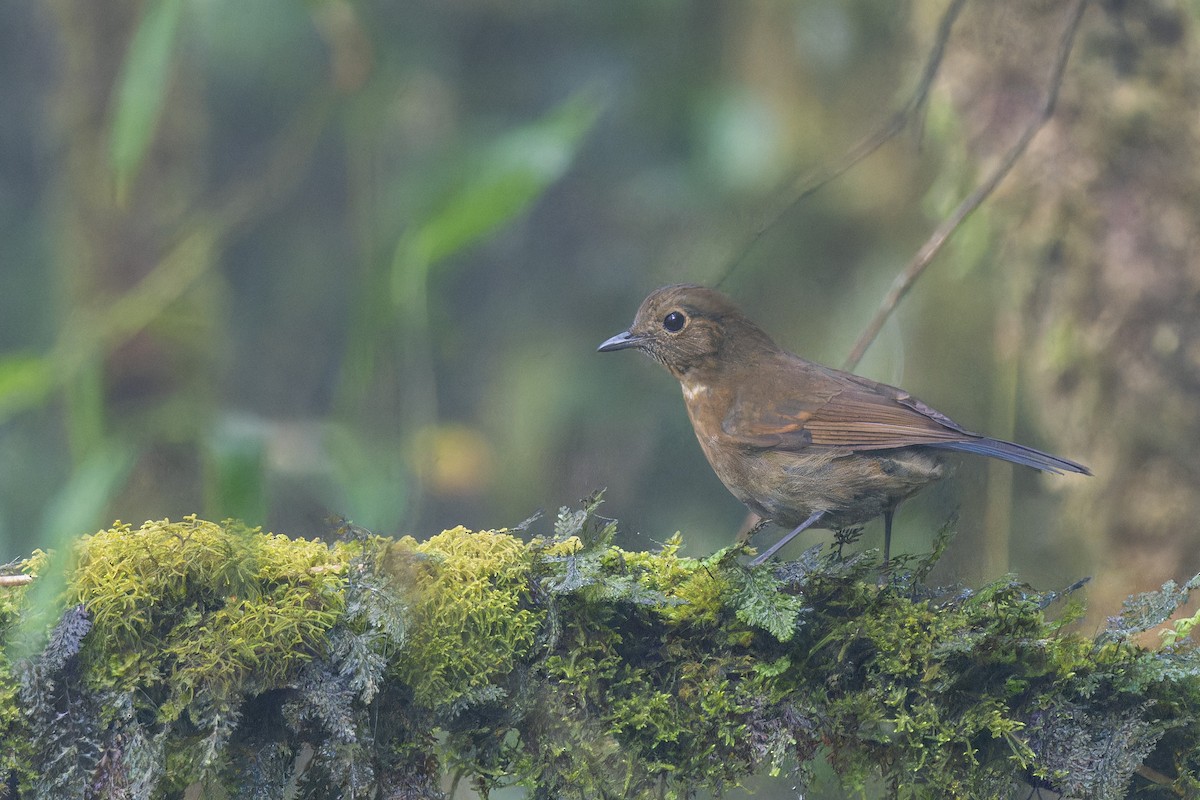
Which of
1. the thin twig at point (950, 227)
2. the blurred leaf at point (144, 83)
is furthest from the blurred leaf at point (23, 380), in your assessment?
the thin twig at point (950, 227)

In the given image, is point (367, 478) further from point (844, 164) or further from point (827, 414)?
point (844, 164)

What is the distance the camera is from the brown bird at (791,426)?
269cm

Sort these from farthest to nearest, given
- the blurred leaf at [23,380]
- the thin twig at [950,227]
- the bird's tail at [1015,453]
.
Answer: the blurred leaf at [23,380] < the thin twig at [950,227] < the bird's tail at [1015,453]

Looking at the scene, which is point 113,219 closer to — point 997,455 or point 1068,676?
point 997,455

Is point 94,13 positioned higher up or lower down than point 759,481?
higher up

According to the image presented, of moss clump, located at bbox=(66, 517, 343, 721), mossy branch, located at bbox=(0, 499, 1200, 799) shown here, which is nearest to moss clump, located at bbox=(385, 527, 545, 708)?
mossy branch, located at bbox=(0, 499, 1200, 799)

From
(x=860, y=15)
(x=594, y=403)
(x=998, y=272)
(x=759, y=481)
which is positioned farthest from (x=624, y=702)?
(x=860, y=15)

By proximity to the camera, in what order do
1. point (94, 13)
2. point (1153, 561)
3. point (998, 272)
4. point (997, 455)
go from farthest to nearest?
point (94, 13) → point (998, 272) → point (1153, 561) → point (997, 455)

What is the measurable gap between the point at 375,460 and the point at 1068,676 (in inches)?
80.1

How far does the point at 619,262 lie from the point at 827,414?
6.96 ft

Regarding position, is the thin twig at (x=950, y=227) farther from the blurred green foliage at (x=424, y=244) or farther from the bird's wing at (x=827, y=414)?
the blurred green foliage at (x=424, y=244)

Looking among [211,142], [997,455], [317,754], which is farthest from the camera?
[211,142]

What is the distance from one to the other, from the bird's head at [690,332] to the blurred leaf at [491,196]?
0.45m

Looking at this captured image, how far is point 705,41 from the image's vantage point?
15.5 ft
